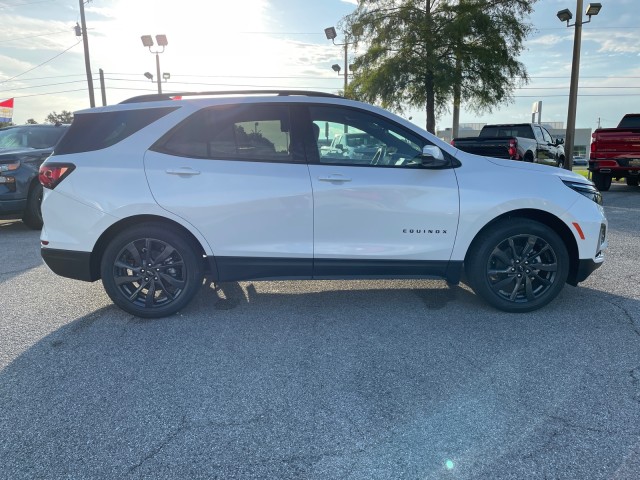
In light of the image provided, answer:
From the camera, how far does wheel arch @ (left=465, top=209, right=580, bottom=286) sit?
403 cm

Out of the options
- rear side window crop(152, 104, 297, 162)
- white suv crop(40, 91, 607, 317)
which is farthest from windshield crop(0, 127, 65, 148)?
rear side window crop(152, 104, 297, 162)

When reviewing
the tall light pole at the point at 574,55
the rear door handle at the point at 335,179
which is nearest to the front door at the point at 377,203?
the rear door handle at the point at 335,179

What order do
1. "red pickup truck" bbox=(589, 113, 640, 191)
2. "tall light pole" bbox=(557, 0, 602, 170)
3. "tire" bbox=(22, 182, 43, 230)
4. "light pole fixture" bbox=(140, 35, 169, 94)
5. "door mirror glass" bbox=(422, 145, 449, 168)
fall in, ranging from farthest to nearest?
1. "light pole fixture" bbox=(140, 35, 169, 94)
2. "tall light pole" bbox=(557, 0, 602, 170)
3. "red pickup truck" bbox=(589, 113, 640, 191)
4. "tire" bbox=(22, 182, 43, 230)
5. "door mirror glass" bbox=(422, 145, 449, 168)

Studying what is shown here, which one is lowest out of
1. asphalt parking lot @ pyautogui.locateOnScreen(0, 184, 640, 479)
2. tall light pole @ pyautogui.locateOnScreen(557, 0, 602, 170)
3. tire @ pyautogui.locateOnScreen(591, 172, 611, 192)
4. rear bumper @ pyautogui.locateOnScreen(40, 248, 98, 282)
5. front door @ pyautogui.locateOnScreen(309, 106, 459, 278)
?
asphalt parking lot @ pyautogui.locateOnScreen(0, 184, 640, 479)

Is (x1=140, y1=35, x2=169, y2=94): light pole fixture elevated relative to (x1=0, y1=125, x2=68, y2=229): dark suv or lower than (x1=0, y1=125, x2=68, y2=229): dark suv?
elevated

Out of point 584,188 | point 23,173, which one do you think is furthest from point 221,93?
point 23,173

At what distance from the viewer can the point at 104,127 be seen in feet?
13.0

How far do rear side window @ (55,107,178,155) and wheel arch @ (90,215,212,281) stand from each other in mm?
667

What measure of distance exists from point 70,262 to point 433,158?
3.15m

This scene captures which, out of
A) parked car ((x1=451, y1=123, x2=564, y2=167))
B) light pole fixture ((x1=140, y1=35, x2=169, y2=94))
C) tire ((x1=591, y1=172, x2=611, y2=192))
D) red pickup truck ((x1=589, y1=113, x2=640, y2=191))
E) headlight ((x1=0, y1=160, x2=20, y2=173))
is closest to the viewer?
headlight ((x1=0, y1=160, x2=20, y2=173))

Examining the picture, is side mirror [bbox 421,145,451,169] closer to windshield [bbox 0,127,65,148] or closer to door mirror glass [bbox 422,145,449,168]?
door mirror glass [bbox 422,145,449,168]

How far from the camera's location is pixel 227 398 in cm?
283

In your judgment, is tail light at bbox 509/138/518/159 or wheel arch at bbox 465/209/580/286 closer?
wheel arch at bbox 465/209/580/286

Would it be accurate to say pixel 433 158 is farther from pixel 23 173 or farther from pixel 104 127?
pixel 23 173
